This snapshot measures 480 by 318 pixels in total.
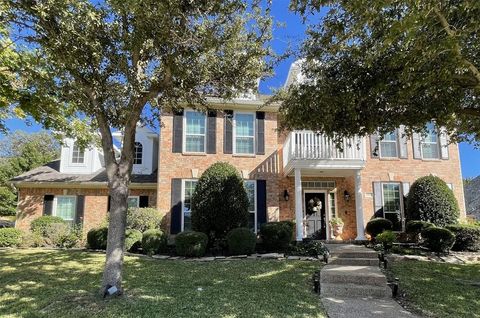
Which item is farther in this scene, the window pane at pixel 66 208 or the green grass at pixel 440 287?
the window pane at pixel 66 208

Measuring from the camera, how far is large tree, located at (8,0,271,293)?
6395 millimetres

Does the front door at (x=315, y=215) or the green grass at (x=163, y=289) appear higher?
the front door at (x=315, y=215)

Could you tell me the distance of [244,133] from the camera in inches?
634

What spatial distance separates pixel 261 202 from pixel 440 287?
829 cm

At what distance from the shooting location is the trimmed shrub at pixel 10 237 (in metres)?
14.6

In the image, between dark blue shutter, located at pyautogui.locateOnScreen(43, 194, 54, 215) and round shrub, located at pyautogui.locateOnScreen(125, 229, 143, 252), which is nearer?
round shrub, located at pyautogui.locateOnScreen(125, 229, 143, 252)

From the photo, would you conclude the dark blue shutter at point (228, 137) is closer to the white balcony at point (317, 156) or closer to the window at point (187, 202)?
the window at point (187, 202)

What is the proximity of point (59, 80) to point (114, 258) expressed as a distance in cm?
397

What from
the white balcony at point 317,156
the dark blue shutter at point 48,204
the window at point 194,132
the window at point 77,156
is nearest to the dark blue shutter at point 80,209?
the dark blue shutter at point 48,204

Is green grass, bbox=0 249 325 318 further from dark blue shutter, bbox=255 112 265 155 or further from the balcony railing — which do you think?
dark blue shutter, bbox=255 112 265 155

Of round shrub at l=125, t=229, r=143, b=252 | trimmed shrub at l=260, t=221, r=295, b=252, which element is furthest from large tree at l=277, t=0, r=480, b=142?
round shrub at l=125, t=229, r=143, b=252

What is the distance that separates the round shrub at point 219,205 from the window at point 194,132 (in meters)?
2.57

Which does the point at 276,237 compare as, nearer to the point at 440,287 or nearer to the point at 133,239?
the point at 133,239

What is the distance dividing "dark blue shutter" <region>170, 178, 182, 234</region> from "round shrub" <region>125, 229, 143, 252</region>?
1.78 meters
